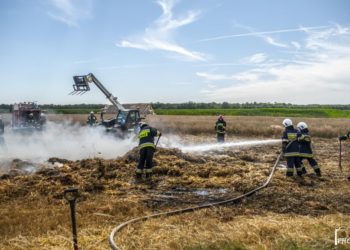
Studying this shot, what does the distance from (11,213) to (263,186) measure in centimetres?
585

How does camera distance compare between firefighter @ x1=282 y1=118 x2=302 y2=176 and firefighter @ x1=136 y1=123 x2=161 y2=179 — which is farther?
firefighter @ x1=136 y1=123 x2=161 y2=179

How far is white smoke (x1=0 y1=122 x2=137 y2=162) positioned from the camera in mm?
17062

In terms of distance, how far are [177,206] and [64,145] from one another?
1296cm

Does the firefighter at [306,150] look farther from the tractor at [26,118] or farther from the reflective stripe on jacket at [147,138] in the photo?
the tractor at [26,118]

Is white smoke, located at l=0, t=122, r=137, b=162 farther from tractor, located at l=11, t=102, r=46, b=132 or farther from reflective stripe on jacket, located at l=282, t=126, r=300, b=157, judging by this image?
reflective stripe on jacket, located at l=282, t=126, r=300, b=157

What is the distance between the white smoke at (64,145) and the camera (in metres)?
A: 17.1

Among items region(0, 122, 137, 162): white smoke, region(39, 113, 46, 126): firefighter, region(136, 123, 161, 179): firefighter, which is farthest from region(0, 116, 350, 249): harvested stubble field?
region(39, 113, 46, 126): firefighter

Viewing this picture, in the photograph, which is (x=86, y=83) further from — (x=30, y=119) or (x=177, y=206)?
(x=177, y=206)

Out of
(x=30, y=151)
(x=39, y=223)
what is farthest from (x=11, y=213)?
(x=30, y=151)

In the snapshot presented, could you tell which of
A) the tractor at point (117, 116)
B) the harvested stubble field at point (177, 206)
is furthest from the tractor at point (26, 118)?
the harvested stubble field at point (177, 206)

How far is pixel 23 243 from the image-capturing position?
19.8ft

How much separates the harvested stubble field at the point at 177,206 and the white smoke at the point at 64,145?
3.53 m

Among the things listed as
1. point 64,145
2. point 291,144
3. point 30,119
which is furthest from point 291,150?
point 30,119

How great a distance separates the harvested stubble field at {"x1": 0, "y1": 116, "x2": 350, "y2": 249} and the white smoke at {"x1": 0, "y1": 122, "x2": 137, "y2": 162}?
11.6 ft
